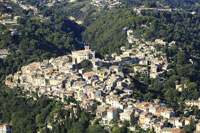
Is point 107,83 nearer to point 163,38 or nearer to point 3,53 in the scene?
point 3,53


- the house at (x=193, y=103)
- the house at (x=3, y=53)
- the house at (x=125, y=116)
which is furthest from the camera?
the house at (x=3, y=53)

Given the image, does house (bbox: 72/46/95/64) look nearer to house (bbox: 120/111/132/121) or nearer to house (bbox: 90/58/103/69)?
house (bbox: 90/58/103/69)

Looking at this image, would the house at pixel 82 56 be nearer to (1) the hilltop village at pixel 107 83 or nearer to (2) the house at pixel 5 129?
(1) the hilltop village at pixel 107 83

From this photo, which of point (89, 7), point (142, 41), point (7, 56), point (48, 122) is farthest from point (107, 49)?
point (89, 7)

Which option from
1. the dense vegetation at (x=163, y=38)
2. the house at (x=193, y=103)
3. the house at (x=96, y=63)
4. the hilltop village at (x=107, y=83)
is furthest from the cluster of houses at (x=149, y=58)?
the house at (x=193, y=103)

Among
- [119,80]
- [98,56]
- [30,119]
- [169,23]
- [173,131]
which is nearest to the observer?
[173,131]

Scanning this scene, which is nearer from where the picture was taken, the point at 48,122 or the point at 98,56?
the point at 48,122

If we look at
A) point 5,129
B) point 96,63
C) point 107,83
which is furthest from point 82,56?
point 5,129

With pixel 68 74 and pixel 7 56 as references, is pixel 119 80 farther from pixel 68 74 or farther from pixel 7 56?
pixel 7 56
